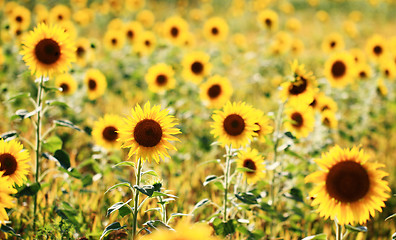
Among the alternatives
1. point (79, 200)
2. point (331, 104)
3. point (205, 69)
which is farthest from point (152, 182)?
point (205, 69)

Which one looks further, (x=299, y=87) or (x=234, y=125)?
(x=299, y=87)

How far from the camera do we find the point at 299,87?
8.77 feet

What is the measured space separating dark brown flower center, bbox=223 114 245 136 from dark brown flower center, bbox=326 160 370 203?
708 mm

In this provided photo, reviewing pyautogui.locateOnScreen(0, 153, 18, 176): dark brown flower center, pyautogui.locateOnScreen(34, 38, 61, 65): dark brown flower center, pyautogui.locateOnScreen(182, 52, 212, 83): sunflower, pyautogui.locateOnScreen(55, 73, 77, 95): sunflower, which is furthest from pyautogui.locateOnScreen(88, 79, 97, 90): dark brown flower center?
pyautogui.locateOnScreen(0, 153, 18, 176): dark brown flower center

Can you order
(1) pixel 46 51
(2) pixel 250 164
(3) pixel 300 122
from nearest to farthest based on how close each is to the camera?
(1) pixel 46 51
(2) pixel 250 164
(3) pixel 300 122

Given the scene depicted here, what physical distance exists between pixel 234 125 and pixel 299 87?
72 centimetres

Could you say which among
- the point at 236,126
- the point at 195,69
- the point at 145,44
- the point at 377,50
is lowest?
the point at 236,126

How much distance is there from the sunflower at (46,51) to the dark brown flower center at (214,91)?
5.40 feet

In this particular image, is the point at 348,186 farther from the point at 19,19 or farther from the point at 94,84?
the point at 19,19

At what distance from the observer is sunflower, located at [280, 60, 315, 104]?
2645 mm

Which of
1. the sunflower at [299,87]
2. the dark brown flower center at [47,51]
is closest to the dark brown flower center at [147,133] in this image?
the dark brown flower center at [47,51]

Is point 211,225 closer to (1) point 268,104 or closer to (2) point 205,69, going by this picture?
(2) point 205,69

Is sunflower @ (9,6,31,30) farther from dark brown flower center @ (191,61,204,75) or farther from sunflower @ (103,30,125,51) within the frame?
dark brown flower center @ (191,61,204,75)

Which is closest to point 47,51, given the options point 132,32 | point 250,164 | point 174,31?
point 250,164
